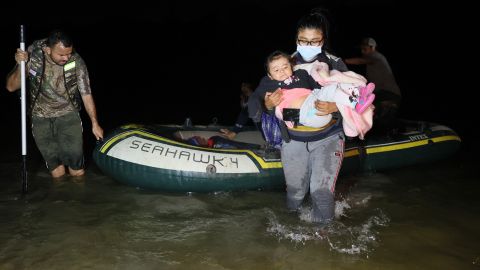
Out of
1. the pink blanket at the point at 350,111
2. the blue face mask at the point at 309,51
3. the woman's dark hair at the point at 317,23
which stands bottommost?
the pink blanket at the point at 350,111

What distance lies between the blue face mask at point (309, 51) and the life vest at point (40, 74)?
269 centimetres

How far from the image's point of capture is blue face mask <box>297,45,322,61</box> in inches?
142

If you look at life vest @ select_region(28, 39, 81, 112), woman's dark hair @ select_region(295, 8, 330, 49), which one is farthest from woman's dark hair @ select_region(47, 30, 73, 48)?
woman's dark hair @ select_region(295, 8, 330, 49)

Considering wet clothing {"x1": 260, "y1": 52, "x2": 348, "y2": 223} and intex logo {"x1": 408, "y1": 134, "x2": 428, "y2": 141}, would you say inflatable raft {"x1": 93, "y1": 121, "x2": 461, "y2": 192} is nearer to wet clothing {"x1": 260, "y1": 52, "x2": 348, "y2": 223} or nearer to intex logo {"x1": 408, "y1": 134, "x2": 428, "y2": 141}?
intex logo {"x1": 408, "y1": 134, "x2": 428, "y2": 141}

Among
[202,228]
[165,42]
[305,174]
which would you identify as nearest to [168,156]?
[202,228]

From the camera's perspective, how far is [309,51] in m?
3.61

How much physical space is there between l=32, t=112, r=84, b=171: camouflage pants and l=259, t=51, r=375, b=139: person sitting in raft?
265cm

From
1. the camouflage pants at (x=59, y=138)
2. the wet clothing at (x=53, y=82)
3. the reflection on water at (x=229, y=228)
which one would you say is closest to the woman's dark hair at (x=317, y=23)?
the reflection on water at (x=229, y=228)

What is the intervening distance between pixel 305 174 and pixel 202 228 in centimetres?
106

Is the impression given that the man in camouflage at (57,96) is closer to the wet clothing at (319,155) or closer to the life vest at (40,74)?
the life vest at (40,74)

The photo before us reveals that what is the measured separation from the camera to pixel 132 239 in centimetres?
399

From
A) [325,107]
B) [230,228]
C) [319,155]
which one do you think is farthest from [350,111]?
[230,228]

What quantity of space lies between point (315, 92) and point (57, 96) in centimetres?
303

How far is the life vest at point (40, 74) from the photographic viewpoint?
4.99 meters
